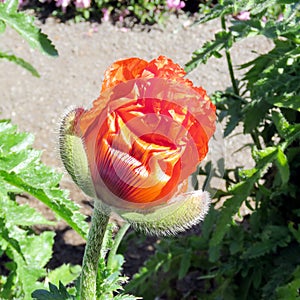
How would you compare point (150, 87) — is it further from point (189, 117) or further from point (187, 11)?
point (187, 11)

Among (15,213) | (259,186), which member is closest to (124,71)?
(15,213)

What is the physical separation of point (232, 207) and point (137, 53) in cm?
284

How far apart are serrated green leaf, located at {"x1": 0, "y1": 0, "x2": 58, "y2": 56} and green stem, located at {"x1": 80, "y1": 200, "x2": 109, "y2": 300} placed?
0.71 meters

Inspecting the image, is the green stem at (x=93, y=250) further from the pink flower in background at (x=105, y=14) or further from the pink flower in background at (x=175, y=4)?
the pink flower in background at (x=105, y=14)

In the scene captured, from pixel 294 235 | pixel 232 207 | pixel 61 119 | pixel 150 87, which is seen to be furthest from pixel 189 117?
pixel 294 235

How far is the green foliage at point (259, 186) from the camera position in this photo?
4.91 ft

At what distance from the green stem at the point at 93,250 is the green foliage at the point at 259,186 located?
521 mm

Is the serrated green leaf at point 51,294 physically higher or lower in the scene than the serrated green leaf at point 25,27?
lower

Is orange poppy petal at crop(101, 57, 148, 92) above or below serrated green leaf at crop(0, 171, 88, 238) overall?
above

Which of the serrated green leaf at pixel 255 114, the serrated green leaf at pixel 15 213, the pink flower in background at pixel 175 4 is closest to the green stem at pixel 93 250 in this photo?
the serrated green leaf at pixel 15 213

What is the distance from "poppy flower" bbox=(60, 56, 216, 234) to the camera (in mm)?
722

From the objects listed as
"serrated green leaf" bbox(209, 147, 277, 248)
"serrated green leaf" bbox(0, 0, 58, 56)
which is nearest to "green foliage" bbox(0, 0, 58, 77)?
"serrated green leaf" bbox(0, 0, 58, 56)

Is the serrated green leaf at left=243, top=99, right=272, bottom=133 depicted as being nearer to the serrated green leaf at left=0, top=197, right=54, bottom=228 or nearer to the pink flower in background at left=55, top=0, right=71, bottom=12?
the serrated green leaf at left=0, top=197, right=54, bottom=228

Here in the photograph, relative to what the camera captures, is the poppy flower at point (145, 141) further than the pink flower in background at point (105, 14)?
No
